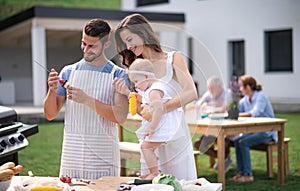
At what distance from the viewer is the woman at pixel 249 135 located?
20.6 feet

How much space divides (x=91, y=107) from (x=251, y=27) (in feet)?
51.1

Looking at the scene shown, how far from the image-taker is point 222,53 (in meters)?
18.6

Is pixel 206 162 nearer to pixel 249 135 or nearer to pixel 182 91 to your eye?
pixel 249 135

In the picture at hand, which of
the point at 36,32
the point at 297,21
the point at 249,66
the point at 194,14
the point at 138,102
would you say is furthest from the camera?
the point at 194,14

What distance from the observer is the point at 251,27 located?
17828mm

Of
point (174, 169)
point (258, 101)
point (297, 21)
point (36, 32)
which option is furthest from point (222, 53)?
point (174, 169)

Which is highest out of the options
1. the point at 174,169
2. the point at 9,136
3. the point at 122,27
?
the point at 122,27

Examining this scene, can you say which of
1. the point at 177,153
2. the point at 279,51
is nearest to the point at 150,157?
the point at 177,153

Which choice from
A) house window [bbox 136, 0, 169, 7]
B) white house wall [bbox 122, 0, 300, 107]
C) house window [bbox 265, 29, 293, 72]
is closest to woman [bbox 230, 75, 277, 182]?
white house wall [bbox 122, 0, 300, 107]

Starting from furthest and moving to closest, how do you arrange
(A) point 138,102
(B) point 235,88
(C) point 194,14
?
(C) point 194,14 < (B) point 235,88 < (A) point 138,102

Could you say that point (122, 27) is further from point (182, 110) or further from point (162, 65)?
point (182, 110)

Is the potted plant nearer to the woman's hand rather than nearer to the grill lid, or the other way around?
the grill lid

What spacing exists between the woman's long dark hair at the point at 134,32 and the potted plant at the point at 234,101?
145 inches

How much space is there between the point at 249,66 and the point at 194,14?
293 centimetres
